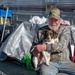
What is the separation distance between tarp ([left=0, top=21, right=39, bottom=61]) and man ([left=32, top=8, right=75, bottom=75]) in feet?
7.77

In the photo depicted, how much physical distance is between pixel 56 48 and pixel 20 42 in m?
2.77

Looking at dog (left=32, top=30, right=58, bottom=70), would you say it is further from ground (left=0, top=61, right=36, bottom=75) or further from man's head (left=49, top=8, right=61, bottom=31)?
ground (left=0, top=61, right=36, bottom=75)

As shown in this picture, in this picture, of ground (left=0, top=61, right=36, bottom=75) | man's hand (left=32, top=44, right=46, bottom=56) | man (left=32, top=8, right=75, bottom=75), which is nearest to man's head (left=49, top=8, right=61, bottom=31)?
man (left=32, top=8, right=75, bottom=75)

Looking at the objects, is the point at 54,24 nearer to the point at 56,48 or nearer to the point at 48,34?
the point at 48,34

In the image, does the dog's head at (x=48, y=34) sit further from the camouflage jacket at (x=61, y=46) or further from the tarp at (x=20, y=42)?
the tarp at (x=20, y=42)

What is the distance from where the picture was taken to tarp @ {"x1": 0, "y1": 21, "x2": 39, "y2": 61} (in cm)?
656

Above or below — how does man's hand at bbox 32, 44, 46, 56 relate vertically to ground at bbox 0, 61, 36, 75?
above

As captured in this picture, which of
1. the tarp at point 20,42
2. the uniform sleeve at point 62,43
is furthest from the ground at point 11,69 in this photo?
the uniform sleeve at point 62,43

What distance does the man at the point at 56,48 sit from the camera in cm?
403

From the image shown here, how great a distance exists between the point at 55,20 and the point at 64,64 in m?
0.69

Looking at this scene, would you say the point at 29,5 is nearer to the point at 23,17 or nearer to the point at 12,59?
the point at 23,17

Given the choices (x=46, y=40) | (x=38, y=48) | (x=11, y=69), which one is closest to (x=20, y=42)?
(x=11, y=69)

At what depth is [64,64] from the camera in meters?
4.15

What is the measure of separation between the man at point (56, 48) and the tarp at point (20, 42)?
2.37 metres
